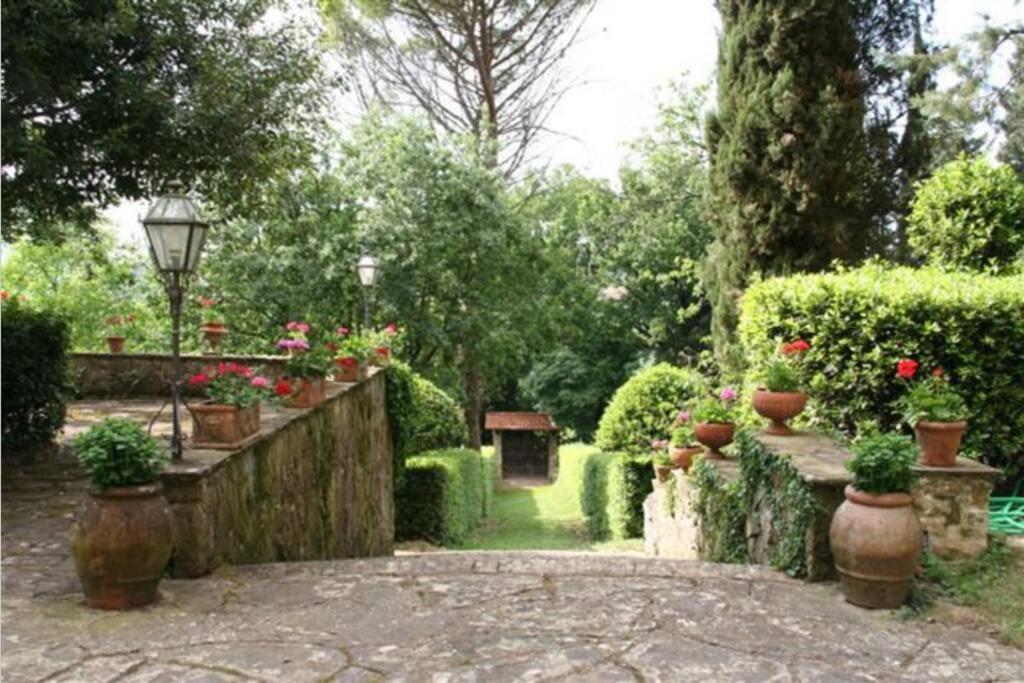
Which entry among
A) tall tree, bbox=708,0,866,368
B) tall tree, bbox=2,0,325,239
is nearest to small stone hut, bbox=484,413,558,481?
tall tree, bbox=708,0,866,368

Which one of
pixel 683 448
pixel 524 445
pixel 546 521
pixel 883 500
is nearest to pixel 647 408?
pixel 546 521

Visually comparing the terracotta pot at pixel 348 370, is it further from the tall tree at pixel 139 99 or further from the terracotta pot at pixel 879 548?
the terracotta pot at pixel 879 548

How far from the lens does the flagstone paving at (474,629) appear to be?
2.70m

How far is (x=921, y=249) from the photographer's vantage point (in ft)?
25.5

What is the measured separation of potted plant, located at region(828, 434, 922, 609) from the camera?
10.8 feet

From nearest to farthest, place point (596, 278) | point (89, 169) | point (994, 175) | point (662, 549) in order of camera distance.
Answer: point (89, 169)
point (994, 175)
point (662, 549)
point (596, 278)

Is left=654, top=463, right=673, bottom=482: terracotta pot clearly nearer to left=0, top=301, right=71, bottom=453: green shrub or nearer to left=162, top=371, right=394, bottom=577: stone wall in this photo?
left=162, top=371, right=394, bottom=577: stone wall

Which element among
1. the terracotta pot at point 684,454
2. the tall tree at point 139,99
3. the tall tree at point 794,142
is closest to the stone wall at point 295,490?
the tall tree at point 139,99

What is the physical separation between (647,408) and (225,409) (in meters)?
9.45

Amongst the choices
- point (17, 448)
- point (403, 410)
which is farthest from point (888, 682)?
point (403, 410)

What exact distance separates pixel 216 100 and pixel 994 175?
693 centimetres

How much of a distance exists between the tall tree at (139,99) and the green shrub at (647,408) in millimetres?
8042

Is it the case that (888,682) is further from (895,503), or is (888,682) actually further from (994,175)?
(994,175)

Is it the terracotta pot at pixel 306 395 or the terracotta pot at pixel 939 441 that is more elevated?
the terracotta pot at pixel 306 395
